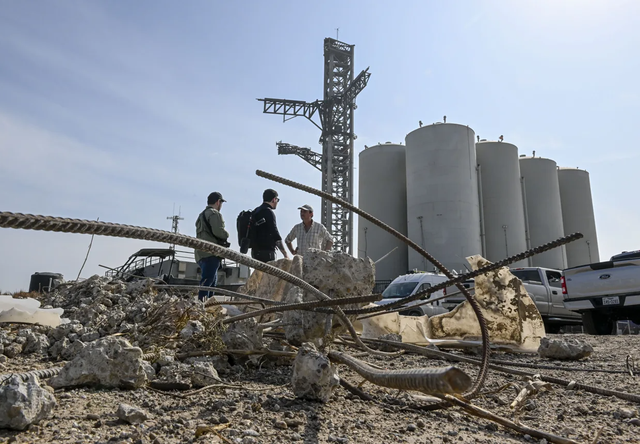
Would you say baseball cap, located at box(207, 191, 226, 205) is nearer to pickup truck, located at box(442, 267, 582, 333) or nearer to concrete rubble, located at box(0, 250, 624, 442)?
concrete rubble, located at box(0, 250, 624, 442)

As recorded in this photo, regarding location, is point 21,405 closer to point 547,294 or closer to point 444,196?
point 547,294

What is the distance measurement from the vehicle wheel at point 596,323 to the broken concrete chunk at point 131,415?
8.98 meters

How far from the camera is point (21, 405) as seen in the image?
122 cm

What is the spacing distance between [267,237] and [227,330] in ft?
8.63

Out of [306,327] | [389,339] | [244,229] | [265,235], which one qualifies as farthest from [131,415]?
[244,229]

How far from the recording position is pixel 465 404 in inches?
62.1

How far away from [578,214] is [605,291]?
18146 millimetres

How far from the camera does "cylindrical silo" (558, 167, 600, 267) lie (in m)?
23.0

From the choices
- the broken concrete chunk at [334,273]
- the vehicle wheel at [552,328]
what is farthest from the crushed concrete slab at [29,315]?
the vehicle wheel at [552,328]

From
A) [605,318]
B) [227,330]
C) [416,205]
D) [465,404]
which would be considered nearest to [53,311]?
[227,330]

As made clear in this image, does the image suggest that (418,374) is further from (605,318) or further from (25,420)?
(605,318)

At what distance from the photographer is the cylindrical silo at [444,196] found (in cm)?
1847

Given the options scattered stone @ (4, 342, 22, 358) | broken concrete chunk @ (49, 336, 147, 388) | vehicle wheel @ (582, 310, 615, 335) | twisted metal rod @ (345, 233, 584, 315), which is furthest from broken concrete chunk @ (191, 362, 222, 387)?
vehicle wheel @ (582, 310, 615, 335)

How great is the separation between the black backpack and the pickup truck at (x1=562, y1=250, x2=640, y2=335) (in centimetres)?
637
